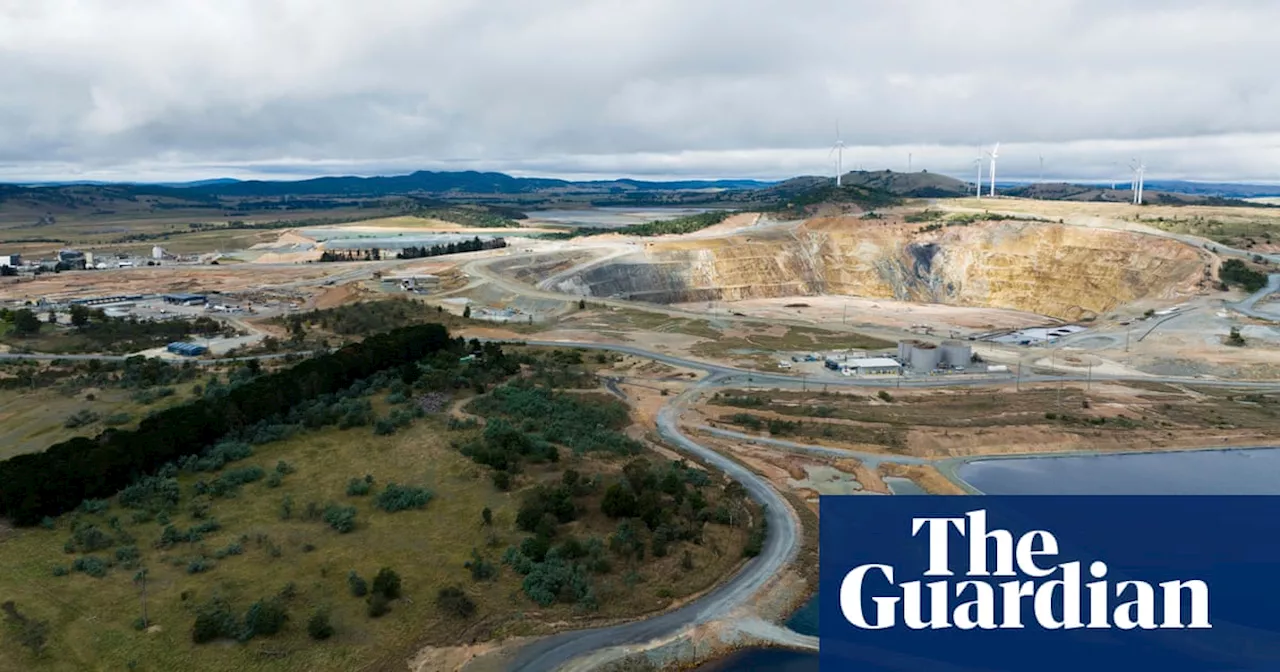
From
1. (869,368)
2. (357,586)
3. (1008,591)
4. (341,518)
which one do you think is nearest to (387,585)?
(357,586)

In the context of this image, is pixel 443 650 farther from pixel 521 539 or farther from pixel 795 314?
pixel 795 314

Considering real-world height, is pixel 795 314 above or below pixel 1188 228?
below

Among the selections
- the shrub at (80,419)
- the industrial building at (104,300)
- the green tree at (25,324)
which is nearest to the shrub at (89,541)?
the shrub at (80,419)

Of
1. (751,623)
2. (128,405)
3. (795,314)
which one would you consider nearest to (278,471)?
(128,405)

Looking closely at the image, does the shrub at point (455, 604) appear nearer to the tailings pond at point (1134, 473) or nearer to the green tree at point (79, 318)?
the tailings pond at point (1134, 473)

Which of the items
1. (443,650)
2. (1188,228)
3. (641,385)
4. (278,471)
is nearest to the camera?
(443,650)

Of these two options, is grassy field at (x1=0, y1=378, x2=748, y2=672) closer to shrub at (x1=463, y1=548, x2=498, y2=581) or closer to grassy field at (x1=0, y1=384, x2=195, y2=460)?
shrub at (x1=463, y1=548, x2=498, y2=581)
